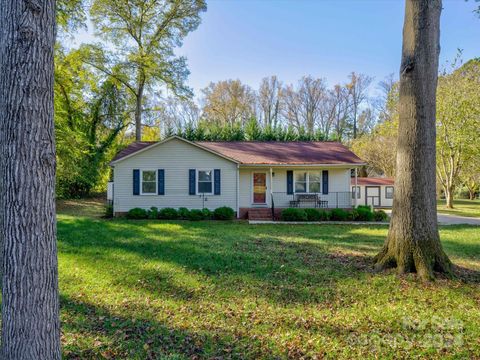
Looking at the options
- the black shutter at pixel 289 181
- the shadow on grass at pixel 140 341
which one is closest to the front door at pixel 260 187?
the black shutter at pixel 289 181

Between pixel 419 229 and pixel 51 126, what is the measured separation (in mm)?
5892

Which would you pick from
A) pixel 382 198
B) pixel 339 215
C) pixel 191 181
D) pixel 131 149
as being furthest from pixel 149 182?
pixel 382 198

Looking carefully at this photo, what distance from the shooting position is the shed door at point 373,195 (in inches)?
838

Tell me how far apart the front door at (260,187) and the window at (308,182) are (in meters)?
A: 1.79

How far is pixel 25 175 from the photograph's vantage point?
2.32 m

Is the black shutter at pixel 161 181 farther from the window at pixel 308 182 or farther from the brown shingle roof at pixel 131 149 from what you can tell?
the window at pixel 308 182

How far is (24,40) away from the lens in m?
2.34

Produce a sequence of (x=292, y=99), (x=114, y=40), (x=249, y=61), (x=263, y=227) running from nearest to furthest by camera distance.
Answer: (x=263, y=227)
(x=249, y=61)
(x=114, y=40)
(x=292, y=99)

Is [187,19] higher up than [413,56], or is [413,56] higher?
[187,19]

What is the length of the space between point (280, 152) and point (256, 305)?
1350 cm

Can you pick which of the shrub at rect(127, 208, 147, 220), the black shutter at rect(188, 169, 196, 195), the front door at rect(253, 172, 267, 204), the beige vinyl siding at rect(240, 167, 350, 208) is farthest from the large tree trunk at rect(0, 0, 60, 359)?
the front door at rect(253, 172, 267, 204)

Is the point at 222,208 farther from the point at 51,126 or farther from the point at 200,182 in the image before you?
the point at 51,126

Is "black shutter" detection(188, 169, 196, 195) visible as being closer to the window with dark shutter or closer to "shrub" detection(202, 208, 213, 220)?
the window with dark shutter

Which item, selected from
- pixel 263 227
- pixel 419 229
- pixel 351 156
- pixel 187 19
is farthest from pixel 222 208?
pixel 187 19
